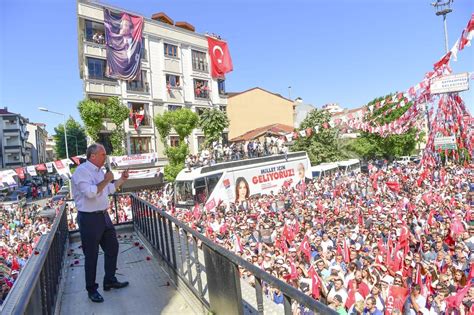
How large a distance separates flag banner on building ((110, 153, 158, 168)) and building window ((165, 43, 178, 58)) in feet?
31.5

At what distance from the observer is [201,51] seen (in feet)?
119

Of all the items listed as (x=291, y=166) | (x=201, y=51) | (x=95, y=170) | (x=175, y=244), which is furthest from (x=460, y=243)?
(x=201, y=51)

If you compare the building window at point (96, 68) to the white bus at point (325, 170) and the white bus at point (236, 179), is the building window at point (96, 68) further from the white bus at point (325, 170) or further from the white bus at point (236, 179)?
the white bus at point (325, 170)

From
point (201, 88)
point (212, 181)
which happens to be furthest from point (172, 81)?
point (212, 181)

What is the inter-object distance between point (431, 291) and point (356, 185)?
15.5 meters

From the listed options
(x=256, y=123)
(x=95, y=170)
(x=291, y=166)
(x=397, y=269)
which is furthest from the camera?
(x=256, y=123)

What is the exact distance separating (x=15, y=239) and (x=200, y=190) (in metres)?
9.04

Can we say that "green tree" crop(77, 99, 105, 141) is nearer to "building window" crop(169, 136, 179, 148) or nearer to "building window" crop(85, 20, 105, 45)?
"building window" crop(85, 20, 105, 45)

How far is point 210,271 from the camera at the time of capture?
11.0ft

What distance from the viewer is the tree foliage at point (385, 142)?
44.8 meters

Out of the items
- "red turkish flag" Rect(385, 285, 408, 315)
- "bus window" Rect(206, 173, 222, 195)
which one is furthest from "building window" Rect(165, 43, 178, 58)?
"red turkish flag" Rect(385, 285, 408, 315)

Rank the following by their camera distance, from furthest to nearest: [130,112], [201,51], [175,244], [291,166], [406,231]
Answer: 1. [201,51]
2. [130,112]
3. [291,166]
4. [406,231]
5. [175,244]

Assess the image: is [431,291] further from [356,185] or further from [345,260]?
[356,185]

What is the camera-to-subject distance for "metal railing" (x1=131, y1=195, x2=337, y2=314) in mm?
2131
